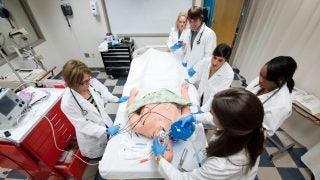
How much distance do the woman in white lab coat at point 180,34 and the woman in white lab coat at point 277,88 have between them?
1.37 m

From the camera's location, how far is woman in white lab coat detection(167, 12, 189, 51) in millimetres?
2352

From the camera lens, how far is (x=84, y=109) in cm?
125

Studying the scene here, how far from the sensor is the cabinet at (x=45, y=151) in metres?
1.25

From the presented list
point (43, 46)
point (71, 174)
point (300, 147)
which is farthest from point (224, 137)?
point (43, 46)

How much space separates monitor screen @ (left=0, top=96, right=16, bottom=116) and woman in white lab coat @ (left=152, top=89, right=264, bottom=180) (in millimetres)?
1434

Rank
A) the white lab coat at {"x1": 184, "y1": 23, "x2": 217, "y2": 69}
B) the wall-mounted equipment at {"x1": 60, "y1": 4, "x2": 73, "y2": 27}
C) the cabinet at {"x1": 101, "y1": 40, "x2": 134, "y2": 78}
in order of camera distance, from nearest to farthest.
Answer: the white lab coat at {"x1": 184, "y1": 23, "x2": 217, "y2": 69} → the wall-mounted equipment at {"x1": 60, "y1": 4, "x2": 73, "y2": 27} → the cabinet at {"x1": 101, "y1": 40, "x2": 134, "y2": 78}

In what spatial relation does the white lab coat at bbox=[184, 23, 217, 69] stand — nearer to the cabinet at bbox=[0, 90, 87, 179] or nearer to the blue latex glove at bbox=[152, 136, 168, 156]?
the blue latex glove at bbox=[152, 136, 168, 156]

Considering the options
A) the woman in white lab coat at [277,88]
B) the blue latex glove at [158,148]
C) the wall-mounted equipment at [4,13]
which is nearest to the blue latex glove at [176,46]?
the woman in white lab coat at [277,88]

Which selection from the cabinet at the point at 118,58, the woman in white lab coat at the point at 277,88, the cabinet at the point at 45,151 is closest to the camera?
the woman in white lab coat at the point at 277,88

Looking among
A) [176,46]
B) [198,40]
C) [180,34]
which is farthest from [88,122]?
[180,34]

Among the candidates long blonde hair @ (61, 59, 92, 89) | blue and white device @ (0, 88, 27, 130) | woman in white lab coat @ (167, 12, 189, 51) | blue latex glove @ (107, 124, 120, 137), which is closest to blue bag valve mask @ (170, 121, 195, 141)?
blue latex glove @ (107, 124, 120, 137)

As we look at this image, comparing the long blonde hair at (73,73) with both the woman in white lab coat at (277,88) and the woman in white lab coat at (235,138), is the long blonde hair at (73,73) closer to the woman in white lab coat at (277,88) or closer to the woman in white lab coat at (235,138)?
the woman in white lab coat at (235,138)

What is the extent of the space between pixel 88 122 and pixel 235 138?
3.56 feet

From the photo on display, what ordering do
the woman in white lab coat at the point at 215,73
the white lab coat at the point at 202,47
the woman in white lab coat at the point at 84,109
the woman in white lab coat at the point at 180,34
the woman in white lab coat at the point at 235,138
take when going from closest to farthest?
the woman in white lab coat at the point at 235,138 < the woman in white lab coat at the point at 84,109 < the woman in white lab coat at the point at 215,73 < the white lab coat at the point at 202,47 < the woman in white lab coat at the point at 180,34
